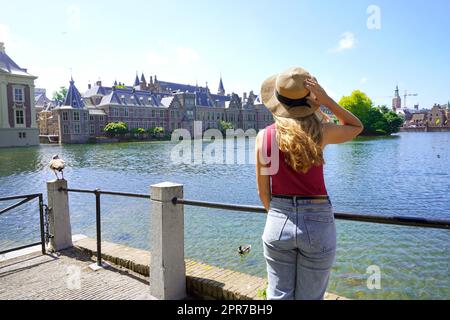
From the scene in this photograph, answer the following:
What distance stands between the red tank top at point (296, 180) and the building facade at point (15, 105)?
62035mm

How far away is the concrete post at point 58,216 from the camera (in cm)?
577

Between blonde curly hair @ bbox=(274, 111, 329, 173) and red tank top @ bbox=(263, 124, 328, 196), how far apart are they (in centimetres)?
4

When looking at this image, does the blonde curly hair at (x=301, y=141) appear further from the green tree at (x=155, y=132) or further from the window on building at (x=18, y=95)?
the green tree at (x=155, y=132)

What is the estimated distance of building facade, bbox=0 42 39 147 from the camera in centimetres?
5447

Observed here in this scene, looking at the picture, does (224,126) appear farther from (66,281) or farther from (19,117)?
(66,281)

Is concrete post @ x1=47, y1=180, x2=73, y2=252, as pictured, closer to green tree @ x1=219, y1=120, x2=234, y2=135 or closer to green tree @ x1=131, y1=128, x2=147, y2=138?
green tree @ x1=131, y1=128, x2=147, y2=138

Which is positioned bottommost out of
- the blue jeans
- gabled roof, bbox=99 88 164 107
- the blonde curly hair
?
the blue jeans

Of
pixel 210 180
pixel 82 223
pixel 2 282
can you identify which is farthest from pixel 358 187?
pixel 2 282

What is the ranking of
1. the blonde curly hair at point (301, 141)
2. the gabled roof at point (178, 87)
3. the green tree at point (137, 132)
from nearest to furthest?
the blonde curly hair at point (301, 141)
the green tree at point (137, 132)
the gabled roof at point (178, 87)

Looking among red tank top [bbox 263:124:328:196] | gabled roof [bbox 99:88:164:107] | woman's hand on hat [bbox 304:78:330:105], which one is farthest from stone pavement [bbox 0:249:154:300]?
gabled roof [bbox 99:88:164:107]

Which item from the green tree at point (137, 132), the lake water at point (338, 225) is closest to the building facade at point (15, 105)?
the green tree at point (137, 132)

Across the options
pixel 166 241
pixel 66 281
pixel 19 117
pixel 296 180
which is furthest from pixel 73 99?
pixel 296 180

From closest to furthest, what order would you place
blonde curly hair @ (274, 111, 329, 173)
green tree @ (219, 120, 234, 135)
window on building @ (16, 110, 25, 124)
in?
blonde curly hair @ (274, 111, 329, 173), window on building @ (16, 110, 25, 124), green tree @ (219, 120, 234, 135)

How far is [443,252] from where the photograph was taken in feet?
28.2
